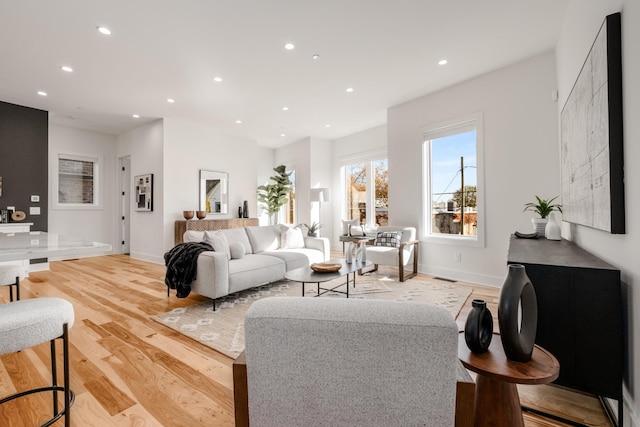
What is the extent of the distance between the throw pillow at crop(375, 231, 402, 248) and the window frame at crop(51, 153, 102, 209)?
6581 mm

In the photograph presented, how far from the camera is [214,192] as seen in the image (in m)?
6.76

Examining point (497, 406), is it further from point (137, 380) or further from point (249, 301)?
point (249, 301)

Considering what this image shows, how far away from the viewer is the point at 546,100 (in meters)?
3.56

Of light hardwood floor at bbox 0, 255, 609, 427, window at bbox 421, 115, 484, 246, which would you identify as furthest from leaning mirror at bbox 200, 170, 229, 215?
window at bbox 421, 115, 484, 246

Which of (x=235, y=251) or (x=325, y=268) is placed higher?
(x=235, y=251)

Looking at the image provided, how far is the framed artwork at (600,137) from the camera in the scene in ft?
4.83

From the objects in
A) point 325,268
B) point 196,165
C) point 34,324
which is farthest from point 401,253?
point 196,165

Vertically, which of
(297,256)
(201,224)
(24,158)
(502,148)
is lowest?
(297,256)

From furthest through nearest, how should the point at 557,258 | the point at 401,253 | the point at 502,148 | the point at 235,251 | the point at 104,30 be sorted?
1. the point at 401,253
2. the point at 502,148
3. the point at 235,251
4. the point at 104,30
5. the point at 557,258

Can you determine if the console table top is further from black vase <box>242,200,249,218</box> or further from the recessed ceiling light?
black vase <box>242,200,249,218</box>

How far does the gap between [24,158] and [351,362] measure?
22.6 ft

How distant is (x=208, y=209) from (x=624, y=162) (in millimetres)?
6574

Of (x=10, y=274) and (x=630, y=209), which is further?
(x=10, y=274)

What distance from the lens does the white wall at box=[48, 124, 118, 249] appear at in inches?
247
